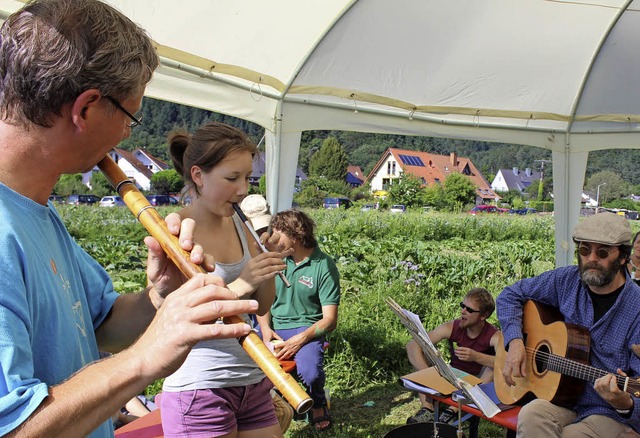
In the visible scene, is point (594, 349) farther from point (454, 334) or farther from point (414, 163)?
point (414, 163)

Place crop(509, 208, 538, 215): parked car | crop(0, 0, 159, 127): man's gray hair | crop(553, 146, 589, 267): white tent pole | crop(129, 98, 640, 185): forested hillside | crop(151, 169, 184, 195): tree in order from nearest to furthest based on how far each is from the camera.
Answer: crop(0, 0, 159, 127): man's gray hair < crop(129, 98, 640, 185): forested hillside < crop(553, 146, 589, 267): white tent pole < crop(509, 208, 538, 215): parked car < crop(151, 169, 184, 195): tree

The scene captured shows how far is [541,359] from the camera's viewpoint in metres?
3.43

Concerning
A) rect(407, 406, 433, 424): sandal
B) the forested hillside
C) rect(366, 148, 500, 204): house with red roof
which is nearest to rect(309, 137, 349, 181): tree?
the forested hillside

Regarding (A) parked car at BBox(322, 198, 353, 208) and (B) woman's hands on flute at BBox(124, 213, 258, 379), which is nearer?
(B) woman's hands on flute at BBox(124, 213, 258, 379)

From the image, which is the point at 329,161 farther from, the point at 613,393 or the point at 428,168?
the point at 613,393

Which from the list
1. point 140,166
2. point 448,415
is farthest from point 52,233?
point 140,166

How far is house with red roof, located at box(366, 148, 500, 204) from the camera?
27100 millimetres

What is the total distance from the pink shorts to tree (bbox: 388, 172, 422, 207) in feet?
87.4

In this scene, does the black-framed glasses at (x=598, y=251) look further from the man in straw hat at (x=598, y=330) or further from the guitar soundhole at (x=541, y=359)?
the guitar soundhole at (x=541, y=359)

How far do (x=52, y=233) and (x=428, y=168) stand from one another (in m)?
28.4

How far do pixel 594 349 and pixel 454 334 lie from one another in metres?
1.36

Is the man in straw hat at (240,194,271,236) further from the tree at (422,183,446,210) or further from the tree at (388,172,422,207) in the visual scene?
the tree at (388,172,422,207)

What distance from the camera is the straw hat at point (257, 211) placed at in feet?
14.5

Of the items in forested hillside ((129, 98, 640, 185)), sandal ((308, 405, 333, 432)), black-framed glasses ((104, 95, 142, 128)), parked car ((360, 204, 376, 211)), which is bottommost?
sandal ((308, 405, 333, 432))
